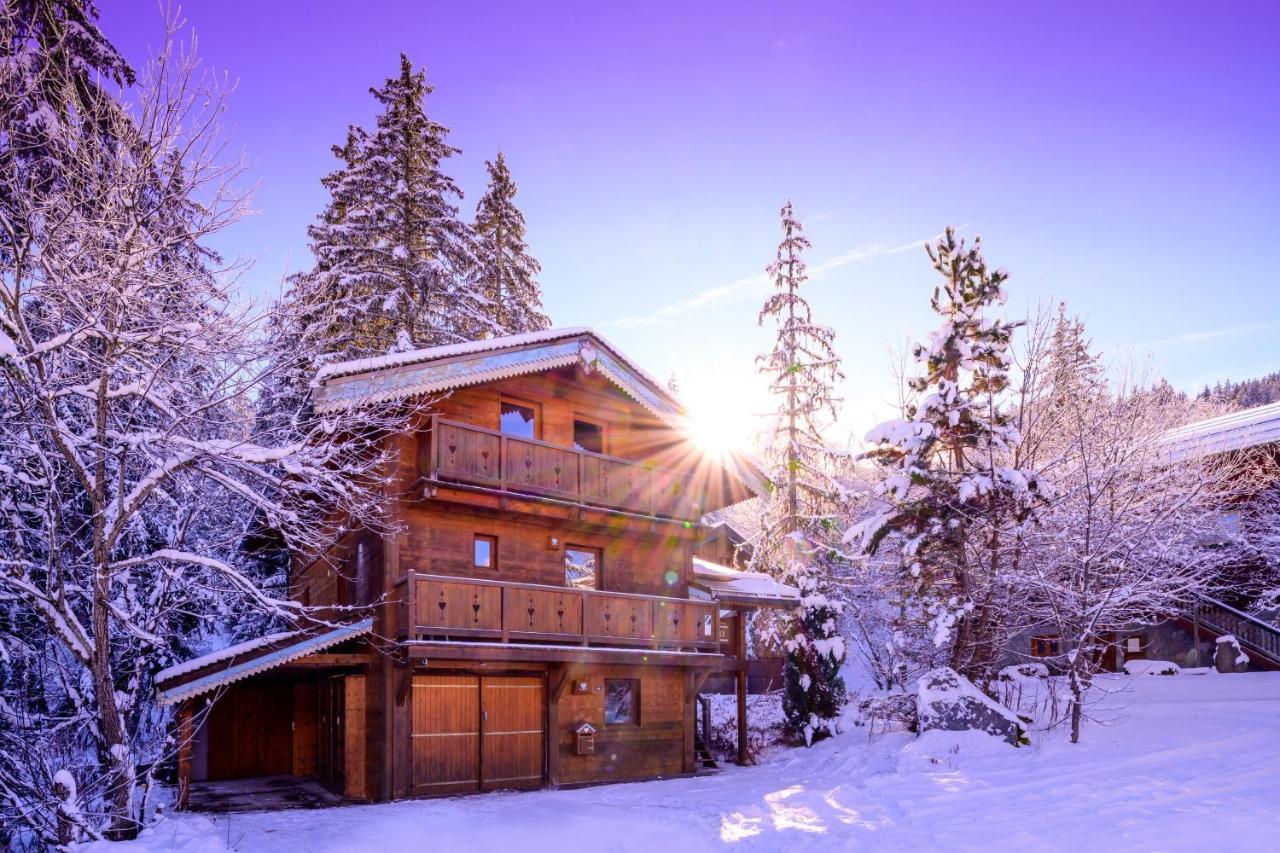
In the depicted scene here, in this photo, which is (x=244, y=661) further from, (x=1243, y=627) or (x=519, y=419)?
(x=1243, y=627)

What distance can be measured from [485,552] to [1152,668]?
2062 centimetres

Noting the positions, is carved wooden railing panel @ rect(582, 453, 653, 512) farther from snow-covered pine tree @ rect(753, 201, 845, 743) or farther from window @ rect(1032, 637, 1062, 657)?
window @ rect(1032, 637, 1062, 657)

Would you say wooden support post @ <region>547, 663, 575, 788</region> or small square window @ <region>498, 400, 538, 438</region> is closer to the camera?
wooden support post @ <region>547, 663, 575, 788</region>

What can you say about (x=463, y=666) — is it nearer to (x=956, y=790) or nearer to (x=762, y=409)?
(x=956, y=790)

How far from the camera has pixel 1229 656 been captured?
27.4 metres

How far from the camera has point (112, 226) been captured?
11.9 meters

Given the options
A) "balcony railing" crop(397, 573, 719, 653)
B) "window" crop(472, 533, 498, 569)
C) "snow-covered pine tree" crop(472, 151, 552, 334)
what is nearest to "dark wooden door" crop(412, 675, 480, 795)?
"balcony railing" crop(397, 573, 719, 653)

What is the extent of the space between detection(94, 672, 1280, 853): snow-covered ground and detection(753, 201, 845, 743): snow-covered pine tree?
709cm

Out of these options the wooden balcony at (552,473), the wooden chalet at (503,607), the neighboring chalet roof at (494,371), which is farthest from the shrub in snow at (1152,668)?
the wooden balcony at (552,473)

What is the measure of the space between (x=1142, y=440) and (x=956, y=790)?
34.2 ft

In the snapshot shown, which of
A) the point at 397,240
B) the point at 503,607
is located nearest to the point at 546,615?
the point at 503,607

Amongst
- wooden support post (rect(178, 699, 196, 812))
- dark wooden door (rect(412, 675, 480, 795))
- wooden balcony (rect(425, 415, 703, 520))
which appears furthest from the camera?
wooden balcony (rect(425, 415, 703, 520))

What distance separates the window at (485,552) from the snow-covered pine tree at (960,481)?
8.03m

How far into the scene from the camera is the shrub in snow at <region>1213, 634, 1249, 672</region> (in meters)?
26.8
